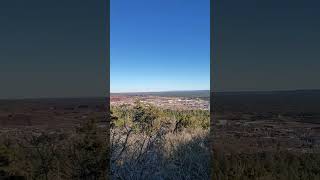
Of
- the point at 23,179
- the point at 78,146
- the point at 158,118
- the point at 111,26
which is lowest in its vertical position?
the point at 23,179

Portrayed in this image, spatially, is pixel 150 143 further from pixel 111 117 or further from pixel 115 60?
pixel 115 60

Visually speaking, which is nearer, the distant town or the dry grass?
the dry grass

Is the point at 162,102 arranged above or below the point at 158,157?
above

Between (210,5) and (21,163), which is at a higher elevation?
(210,5)

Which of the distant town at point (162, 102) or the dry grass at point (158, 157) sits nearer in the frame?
the dry grass at point (158, 157)

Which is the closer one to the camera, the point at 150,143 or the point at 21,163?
the point at 150,143

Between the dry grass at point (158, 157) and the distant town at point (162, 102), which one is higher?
the distant town at point (162, 102)

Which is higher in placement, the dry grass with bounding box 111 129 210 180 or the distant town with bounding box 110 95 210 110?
the distant town with bounding box 110 95 210 110

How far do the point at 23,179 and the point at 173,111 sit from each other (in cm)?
324

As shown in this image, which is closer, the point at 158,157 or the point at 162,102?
the point at 158,157

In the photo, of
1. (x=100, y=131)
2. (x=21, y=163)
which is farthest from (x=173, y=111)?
(x=21, y=163)

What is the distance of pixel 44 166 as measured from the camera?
9133 mm

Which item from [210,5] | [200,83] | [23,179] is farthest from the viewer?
[200,83]

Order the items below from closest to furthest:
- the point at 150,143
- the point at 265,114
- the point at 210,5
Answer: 1. the point at 150,143
2. the point at 210,5
3. the point at 265,114
